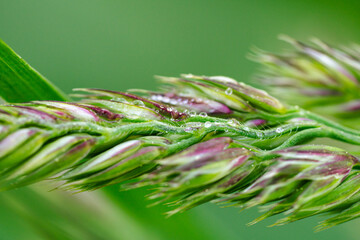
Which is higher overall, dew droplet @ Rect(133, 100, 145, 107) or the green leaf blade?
the green leaf blade

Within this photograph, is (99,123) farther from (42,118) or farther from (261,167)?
(261,167)

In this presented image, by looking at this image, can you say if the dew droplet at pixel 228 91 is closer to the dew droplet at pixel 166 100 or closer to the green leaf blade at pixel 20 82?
the dew droplet at pixel 166 100

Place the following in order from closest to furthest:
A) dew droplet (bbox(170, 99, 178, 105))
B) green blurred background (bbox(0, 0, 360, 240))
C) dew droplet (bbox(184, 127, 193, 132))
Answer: dew droplet (bbox(184, 127, 193, 132)), dew droplet (bbox(170, 99, 178, 105)), green blurred background (bbox(0, 0, 360, 240))

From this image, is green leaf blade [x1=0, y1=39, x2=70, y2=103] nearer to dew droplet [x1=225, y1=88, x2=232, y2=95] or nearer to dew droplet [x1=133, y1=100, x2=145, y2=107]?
dew droplet [x1=133, y1=100, x2=145, y2=107]

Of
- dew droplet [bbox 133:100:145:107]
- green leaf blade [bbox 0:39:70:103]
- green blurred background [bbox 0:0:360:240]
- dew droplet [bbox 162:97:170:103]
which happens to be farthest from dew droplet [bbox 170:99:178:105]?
green blurred background [bbox 0:0:360:240]

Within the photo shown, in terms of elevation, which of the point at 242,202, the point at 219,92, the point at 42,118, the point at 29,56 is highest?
the point at 29,56

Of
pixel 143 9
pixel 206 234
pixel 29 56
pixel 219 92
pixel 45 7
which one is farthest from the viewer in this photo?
pixel 143 9

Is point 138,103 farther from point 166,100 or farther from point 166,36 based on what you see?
point 166,36

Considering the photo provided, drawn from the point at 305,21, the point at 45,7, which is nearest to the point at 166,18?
the point at 45,7

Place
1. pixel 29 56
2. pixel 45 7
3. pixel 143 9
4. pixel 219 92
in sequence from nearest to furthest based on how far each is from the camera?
1. pixel 219 92
2. pixel 29 56
3. pixel 45 7
4. pixel 143 9
